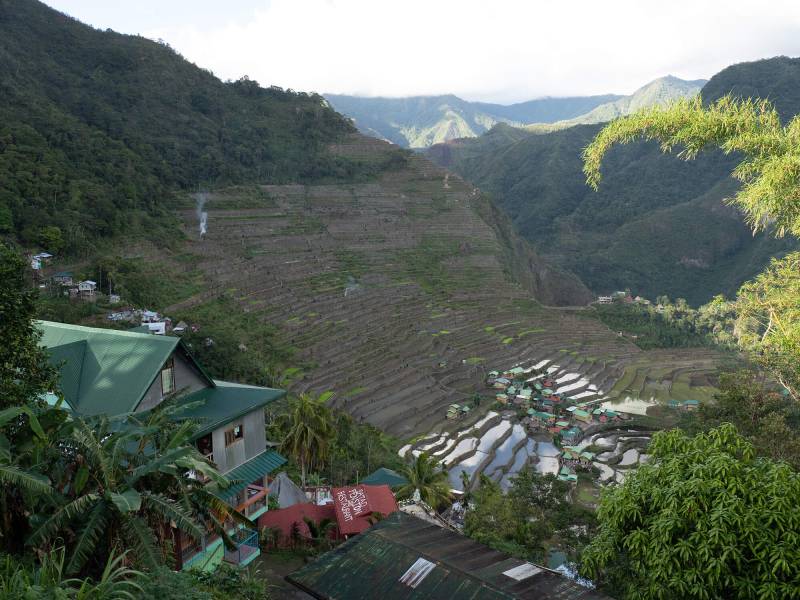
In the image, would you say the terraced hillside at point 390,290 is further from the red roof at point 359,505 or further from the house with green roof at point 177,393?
the house with green roof at point 177,393

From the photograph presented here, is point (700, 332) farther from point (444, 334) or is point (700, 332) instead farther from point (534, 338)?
point (444, 334)

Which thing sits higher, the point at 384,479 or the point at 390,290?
the point at 390,290

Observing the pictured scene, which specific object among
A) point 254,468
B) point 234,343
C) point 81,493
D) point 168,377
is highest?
point 81,493

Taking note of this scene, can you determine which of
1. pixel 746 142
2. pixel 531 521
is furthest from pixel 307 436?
pixel 746 142

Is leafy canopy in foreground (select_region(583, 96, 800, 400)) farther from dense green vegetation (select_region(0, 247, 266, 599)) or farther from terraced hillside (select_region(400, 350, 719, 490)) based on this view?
terraced hillside (select_region(400, 350, 719, 490))

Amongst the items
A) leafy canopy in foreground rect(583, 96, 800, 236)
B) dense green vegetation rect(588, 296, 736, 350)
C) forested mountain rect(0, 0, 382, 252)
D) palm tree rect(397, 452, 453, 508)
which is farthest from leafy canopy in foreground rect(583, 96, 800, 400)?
dense green vegetation rect(588, 296, 736, 350)

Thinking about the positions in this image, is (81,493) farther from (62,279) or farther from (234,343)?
(62,279)
